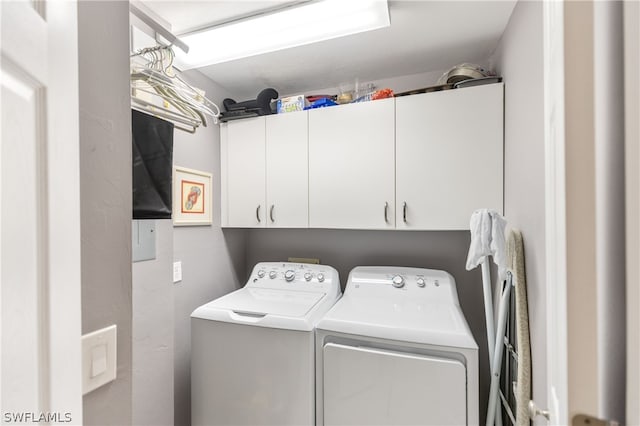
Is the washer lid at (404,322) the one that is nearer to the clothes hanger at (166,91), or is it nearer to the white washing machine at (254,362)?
the white washing machine at (254,362)

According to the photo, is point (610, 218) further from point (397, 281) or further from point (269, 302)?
point (269, 302)

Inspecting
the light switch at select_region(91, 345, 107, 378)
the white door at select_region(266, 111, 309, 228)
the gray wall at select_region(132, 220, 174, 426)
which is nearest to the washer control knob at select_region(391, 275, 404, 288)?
the white door at select_region(266, 111, 309, 228)

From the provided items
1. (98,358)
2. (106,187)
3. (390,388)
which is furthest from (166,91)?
(390,388)

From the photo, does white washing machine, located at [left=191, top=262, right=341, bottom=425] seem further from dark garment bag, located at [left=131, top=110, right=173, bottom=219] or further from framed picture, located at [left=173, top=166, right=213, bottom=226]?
dark garment bag, located at [left=131, top=110, right=173, bottom=219]

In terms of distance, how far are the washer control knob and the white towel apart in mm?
549

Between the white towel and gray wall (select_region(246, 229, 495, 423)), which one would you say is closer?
the white towel

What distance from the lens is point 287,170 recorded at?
1.99 meters

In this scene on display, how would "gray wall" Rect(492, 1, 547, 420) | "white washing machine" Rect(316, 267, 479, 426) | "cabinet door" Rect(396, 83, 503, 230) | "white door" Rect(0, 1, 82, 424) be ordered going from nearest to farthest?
"white door" Rect(0, 1, 82, 424)
"gray wall" Rect(492, 1, 547, 420)
"white washing machine" Rect(316, 267, 479, 426)
"cabinet door" Rect(396, 83, 503, 230)

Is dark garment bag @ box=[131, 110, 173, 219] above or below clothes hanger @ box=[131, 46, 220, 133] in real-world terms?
below

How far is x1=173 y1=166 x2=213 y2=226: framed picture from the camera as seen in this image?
176cm

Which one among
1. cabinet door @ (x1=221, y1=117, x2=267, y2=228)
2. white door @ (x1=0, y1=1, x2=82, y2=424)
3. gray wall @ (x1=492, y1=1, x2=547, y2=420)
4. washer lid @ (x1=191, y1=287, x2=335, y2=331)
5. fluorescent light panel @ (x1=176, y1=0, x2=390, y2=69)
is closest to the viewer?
white door @ (x1=0, y1=1, x2=82, y2=424)

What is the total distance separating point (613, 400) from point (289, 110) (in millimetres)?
1961

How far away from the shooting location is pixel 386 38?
63.1 inches

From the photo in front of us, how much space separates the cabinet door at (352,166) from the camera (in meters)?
1.77
